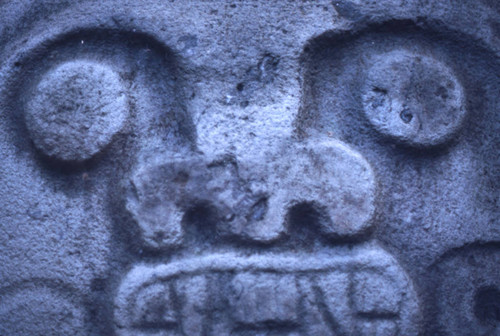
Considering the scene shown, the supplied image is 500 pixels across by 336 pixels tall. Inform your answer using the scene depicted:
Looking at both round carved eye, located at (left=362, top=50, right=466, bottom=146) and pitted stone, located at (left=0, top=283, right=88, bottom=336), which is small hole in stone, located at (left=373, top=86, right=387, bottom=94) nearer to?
round carved eye, located at (left=362, top=50, right=466, bottom=146)

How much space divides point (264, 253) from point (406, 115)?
0.36 m

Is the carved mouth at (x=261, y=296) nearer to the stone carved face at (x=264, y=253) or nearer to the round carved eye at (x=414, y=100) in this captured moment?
the stone carved face at (x=264, y=253)

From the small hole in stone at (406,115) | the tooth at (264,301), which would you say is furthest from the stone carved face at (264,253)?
the small hole in stone at (406,115)

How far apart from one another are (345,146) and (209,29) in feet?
1.10

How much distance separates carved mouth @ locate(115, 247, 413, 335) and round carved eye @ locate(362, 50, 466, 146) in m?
0.24

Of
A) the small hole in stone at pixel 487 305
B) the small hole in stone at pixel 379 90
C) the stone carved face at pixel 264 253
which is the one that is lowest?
the small hole in stone at pixel 487 305

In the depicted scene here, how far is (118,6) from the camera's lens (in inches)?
38.7

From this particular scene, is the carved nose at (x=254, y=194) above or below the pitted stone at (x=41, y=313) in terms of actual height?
above

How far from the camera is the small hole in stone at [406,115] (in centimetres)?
94

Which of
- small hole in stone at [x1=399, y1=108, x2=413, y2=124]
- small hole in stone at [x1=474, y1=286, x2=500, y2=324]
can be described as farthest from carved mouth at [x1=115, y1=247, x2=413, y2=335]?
small hole in stone at [x1=399, y1=108, x2=413, y2=124]

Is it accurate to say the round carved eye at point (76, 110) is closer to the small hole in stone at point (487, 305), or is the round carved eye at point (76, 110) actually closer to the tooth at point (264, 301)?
the tooth at point (264, 301)

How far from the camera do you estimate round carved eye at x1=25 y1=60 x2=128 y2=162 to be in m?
0.94

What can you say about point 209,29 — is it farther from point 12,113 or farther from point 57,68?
point 12,113

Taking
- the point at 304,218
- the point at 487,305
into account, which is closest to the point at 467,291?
the point at 487,305
